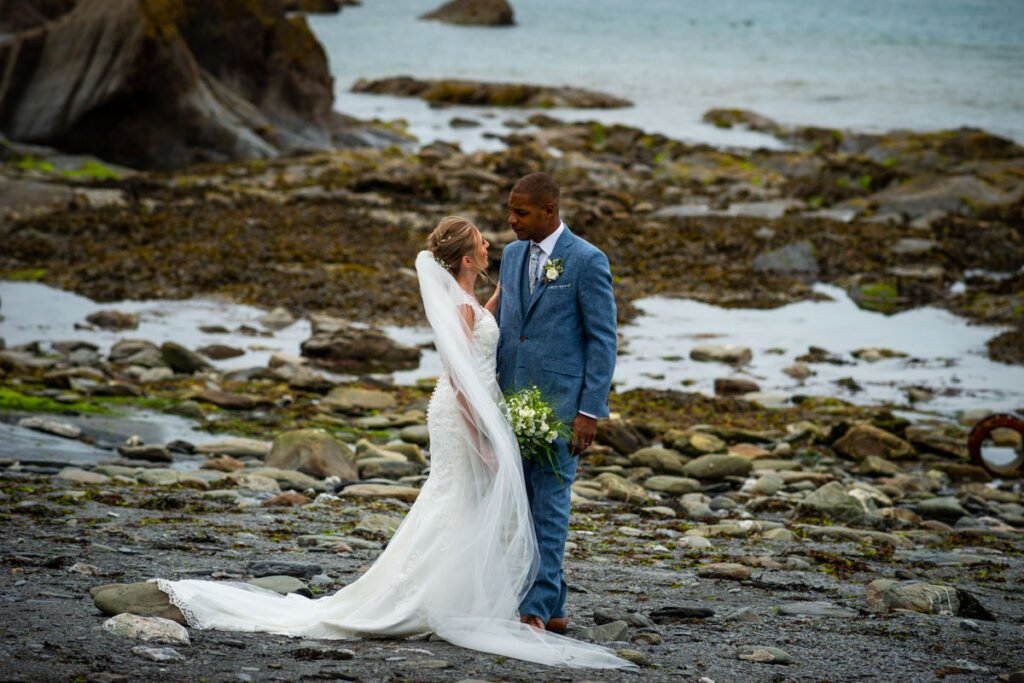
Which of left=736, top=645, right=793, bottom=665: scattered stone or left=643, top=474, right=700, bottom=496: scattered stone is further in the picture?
left=643, top=474, right=700, bottom=496: scattered stone

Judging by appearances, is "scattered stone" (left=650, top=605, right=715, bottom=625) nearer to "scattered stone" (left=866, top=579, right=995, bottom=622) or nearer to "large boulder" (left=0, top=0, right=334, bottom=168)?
"scattered stone" (left=866, top=579, right=995, bottom=622)

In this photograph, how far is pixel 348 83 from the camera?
64125 millimetres

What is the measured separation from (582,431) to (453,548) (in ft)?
2.98

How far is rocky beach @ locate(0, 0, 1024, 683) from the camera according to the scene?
675 cm

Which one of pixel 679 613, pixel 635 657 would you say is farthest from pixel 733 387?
pixel 635 657

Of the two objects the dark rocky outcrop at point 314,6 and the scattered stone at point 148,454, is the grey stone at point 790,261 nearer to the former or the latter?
the scattered stone at point 148,454

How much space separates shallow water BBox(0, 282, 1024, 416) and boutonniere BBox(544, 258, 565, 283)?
927 cm

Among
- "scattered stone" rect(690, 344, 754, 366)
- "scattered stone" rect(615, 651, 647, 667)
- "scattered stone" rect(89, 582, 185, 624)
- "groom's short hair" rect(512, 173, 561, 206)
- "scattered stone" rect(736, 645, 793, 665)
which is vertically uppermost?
"groom's short hair" rect(512, 173, 561, 206)

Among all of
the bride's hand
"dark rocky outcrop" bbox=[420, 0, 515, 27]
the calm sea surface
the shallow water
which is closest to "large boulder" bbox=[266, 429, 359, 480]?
the bride's hand

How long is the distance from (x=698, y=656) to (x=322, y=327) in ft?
37.1

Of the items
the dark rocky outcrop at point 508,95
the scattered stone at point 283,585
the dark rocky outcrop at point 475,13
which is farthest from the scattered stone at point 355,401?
the dark rocky outcrop at point 475,13

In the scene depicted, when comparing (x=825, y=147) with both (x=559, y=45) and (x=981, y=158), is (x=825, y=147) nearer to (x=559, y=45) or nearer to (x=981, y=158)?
(x=981, y=158)

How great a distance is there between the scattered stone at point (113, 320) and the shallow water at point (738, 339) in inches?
8.6

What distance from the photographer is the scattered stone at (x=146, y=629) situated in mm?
5770
